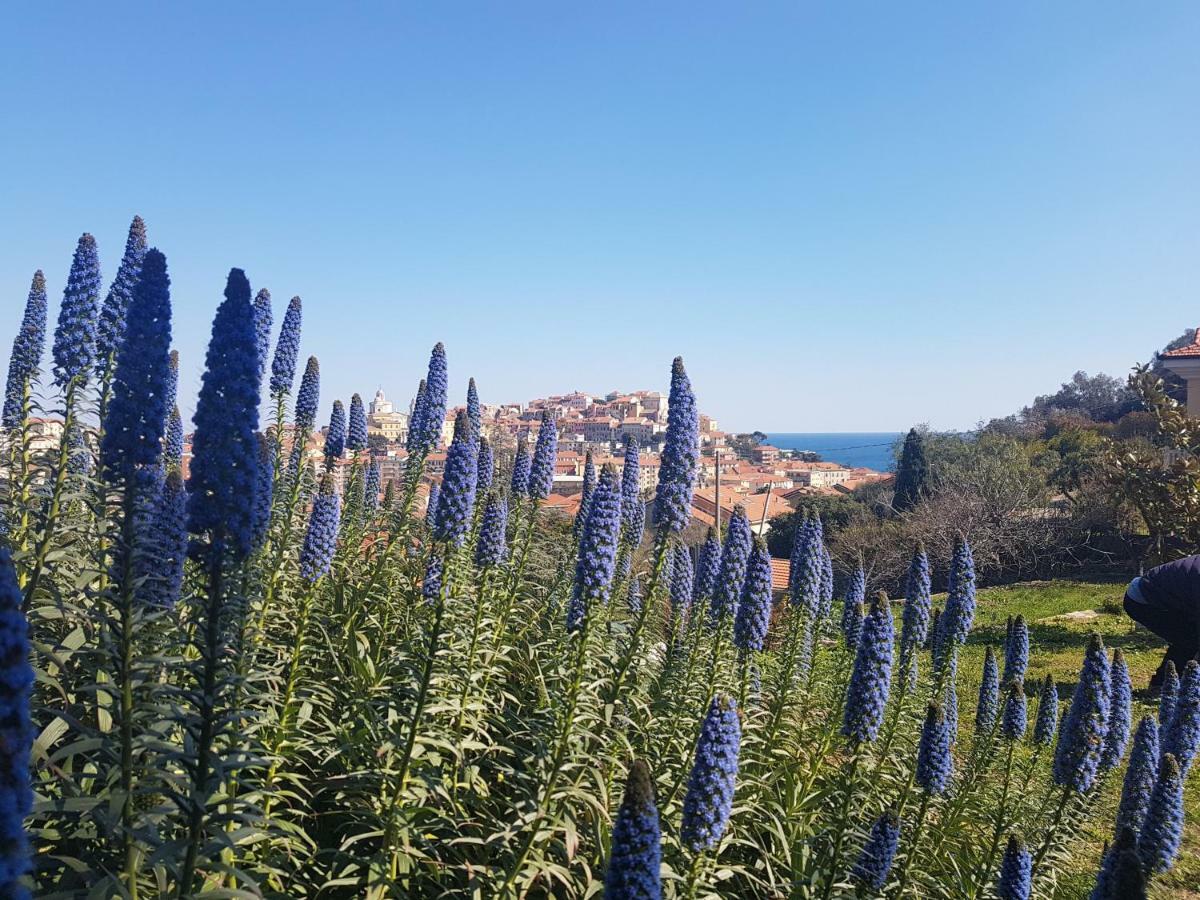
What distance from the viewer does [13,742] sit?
4.36ft

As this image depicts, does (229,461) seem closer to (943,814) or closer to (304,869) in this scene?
(304,869)

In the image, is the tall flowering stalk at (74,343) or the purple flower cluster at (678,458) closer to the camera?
the tall flowering stalk at (74,343)

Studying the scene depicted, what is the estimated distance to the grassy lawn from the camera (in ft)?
23.5

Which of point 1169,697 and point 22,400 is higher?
point 22,400

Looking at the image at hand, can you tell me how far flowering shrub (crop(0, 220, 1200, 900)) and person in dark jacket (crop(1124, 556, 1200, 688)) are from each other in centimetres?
549

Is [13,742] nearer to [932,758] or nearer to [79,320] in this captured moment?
[79,320]

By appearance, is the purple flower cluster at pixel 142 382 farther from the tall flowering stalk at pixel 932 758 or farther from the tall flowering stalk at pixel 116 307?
the tall flowering stalk at pixel 932 758

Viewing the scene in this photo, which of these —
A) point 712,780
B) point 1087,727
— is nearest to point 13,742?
point 712,780

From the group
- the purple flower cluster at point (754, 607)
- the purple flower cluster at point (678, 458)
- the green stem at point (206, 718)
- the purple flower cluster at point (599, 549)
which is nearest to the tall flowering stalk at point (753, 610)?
the purple flower cluster at point (754, 607)

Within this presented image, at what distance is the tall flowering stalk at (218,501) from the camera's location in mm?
→ 2846

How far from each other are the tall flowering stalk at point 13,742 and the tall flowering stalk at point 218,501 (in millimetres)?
1484

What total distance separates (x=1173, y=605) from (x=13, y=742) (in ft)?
51.4

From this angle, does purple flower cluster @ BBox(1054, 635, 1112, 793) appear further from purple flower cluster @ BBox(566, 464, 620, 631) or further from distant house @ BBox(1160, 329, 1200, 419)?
distant house @ BBox(1160, 329, 1200, 419)

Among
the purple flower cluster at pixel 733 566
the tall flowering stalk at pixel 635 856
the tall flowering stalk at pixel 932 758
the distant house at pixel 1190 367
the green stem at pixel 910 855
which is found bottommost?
the green stem at pixel 910 855
